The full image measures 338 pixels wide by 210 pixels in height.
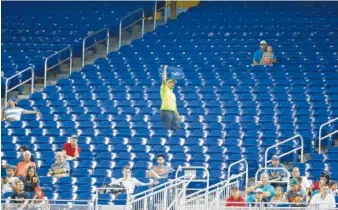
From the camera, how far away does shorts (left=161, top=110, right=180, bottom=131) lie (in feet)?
76.0

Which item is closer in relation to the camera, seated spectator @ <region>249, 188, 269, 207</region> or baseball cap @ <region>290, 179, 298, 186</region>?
seated spectator @ <region>249, 188, 269, 207</region>

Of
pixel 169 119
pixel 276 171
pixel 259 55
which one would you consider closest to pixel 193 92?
pixel 259 55

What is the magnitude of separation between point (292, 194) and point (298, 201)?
0.42m

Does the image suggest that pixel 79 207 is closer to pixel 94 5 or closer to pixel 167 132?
pixel 167 132

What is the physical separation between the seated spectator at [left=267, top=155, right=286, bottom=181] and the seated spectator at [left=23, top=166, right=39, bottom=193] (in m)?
4.01

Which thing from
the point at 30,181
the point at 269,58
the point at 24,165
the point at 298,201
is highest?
the point at 269,58

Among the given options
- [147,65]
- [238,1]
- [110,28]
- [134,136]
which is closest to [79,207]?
[134,136]

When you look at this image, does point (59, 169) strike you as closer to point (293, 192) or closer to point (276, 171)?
point (276, 171)

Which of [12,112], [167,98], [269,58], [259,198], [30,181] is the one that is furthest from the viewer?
[269,58]

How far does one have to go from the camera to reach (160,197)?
20688mm

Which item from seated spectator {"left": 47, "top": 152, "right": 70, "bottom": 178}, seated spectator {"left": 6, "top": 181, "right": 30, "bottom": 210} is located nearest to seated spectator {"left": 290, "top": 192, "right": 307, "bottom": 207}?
seated spectator {"left": 6, "top": 181, "right": 30, "bottom": 210}

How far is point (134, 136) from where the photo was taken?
24.7 m

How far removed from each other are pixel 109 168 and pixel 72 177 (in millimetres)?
888

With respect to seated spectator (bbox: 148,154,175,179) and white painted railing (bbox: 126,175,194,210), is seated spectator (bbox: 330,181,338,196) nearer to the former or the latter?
white painted railing (bbox: 126,175,194,210)
